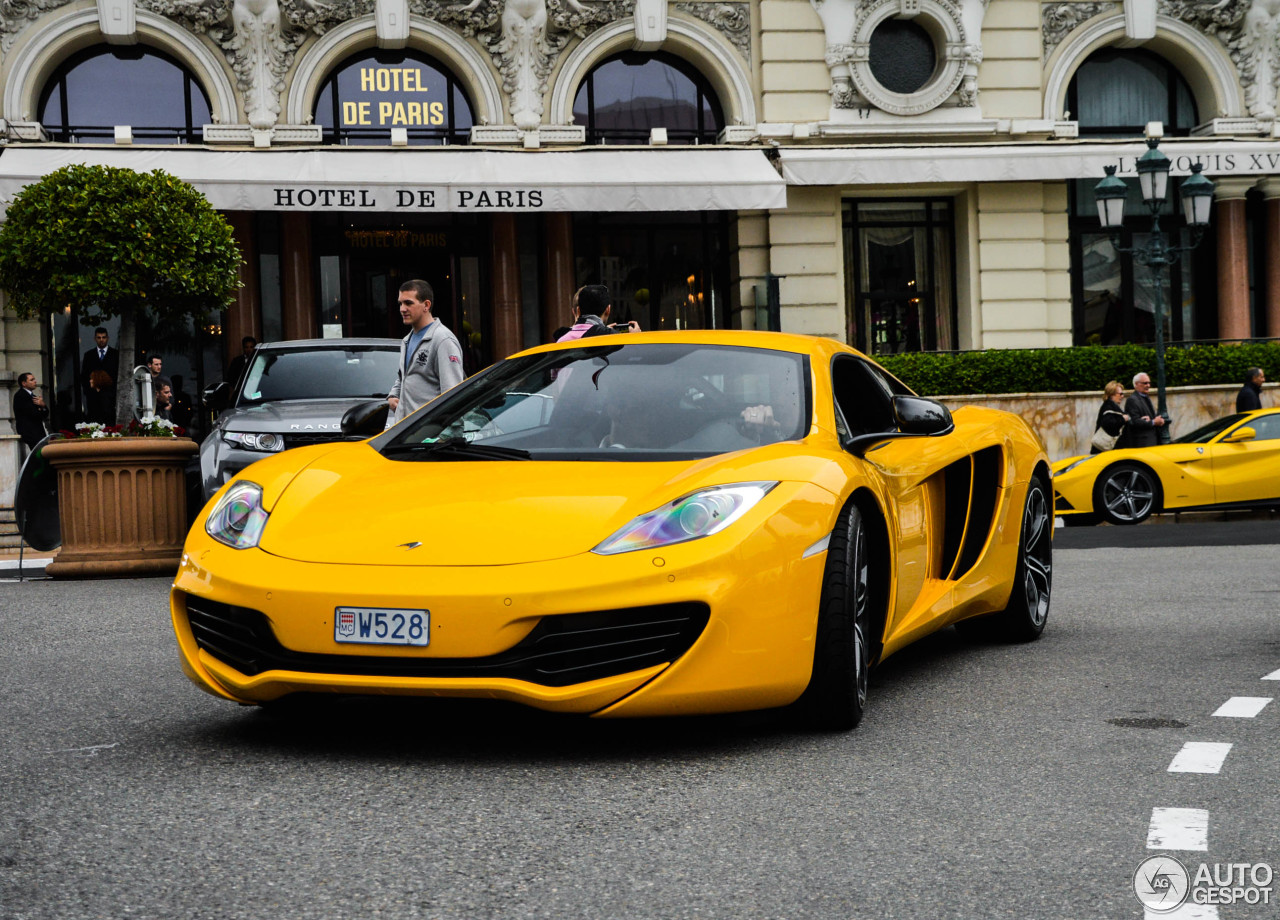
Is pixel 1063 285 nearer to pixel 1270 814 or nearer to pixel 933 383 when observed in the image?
pixel 933 383

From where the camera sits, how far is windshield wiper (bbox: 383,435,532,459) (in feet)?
16.9

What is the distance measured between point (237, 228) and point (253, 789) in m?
19.7

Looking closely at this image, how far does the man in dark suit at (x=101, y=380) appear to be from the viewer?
62.8ft

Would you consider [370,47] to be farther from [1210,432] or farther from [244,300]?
[1210,432]

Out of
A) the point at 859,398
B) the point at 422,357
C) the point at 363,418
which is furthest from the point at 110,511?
the point at 859,398

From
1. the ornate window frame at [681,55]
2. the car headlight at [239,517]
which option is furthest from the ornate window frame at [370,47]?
the car headlight at [239,517]

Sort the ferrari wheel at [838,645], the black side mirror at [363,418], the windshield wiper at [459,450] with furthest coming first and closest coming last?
the black side mirror at [363,418], the windshield wiper at [459,450], the ferrari wheel at [838,645]

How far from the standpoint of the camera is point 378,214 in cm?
2302

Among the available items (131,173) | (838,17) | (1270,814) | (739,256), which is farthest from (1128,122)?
(1270,814)

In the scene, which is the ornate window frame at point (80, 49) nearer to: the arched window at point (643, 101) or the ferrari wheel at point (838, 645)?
the arched window at point (643, 101)

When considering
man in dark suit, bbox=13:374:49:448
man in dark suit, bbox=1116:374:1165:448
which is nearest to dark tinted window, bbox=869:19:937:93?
man in dark suit, bbox=1116:374:1165:448

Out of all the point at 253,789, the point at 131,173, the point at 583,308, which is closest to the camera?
the point at 253,789

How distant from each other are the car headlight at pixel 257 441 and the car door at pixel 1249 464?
384 inches

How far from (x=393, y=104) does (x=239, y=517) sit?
1925cm
